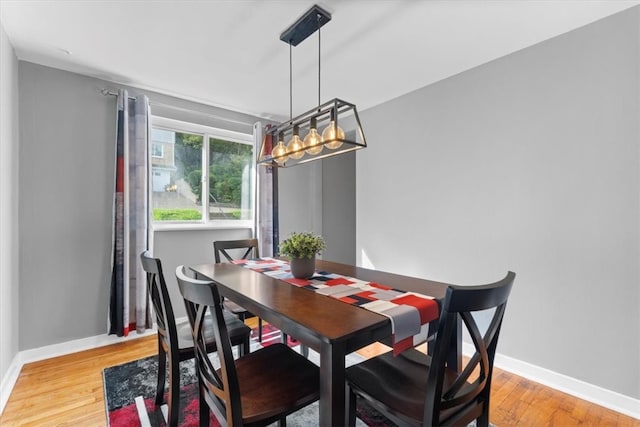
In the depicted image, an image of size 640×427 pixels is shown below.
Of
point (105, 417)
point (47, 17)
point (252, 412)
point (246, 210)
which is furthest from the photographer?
point (246, 210)

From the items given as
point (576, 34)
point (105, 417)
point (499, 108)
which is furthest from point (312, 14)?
point (105, 417)

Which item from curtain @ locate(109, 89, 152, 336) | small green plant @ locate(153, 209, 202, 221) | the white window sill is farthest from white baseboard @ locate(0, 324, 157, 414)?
small green plant @ locate(153, 209, 202, 221)

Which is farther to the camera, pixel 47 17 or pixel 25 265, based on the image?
pixel 25 265

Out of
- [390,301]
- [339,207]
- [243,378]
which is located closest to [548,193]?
[390,301]

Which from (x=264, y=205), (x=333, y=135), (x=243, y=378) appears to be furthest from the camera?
(x=264, y=205)

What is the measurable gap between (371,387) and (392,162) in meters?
2.52

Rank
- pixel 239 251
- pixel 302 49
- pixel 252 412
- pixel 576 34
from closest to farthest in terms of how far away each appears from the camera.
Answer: pixel 252 412 → pixel 576 34 → pixel 302 49 → pixel 239 251

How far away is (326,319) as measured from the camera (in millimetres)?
1213

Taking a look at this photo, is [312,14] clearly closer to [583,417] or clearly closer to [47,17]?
[47,17]

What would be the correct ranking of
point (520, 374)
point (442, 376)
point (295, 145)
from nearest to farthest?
point (442, 376) → point (295, 145) → point (520, 374)

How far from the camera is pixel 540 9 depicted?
1874 mm

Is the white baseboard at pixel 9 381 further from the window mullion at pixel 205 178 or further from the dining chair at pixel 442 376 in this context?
the dining chair at pixel 442 376

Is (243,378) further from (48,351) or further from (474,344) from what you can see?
(48,351)

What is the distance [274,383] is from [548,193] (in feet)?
7.36
